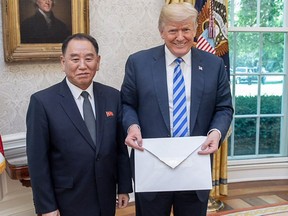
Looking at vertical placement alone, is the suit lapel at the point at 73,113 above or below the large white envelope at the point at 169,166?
Result: above

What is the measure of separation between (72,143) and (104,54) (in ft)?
4.95

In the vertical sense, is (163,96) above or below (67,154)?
above

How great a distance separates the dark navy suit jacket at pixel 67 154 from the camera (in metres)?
1.48

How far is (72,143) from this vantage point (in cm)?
149

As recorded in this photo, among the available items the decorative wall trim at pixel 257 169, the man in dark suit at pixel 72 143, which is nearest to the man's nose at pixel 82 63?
the man in dark suit at pixel 72 143

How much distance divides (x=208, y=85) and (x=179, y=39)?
238 millimetres

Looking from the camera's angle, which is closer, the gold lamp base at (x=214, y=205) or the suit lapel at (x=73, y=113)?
the suit lapel at (x=73, y=113)

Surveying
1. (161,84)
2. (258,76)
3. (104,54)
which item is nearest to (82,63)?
(161,84)

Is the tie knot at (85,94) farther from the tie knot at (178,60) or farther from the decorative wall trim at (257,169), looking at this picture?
the decorative wall trim at (257,169)

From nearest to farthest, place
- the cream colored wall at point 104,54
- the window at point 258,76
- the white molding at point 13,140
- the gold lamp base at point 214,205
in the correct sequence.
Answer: the white molding at point 13,140
the cream colored wall at point 104,54
the gold lamp base at point 214,205
the window at point 258,76

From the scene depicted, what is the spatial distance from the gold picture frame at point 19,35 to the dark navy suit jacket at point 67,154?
3.30 ft

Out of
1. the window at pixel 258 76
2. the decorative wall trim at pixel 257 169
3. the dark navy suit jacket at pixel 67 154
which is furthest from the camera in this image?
the decorative wall trim at pixel 257 169

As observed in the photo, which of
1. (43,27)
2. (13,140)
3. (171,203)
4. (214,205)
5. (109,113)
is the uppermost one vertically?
(43,27)

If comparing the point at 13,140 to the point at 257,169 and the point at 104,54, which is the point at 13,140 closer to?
the point at 104,54
